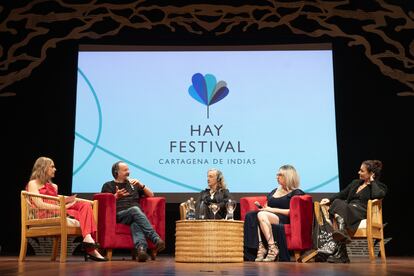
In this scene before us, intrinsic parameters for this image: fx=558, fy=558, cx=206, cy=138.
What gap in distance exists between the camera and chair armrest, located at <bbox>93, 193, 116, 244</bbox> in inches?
185

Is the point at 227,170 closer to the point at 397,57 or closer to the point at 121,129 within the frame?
the point at 121,129

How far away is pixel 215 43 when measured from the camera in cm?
631

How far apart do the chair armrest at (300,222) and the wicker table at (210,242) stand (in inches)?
28.5

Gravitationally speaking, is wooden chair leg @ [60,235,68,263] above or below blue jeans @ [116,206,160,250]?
below

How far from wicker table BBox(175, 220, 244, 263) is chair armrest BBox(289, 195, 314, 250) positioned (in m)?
0.72

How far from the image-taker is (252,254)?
15.6ft

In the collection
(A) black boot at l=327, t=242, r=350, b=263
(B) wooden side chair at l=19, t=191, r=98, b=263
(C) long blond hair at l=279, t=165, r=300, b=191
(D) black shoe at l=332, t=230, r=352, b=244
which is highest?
(C) long blond hair at l=279, t=165, r=300, b=191

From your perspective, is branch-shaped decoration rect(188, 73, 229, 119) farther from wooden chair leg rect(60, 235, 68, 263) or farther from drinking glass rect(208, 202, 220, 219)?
wooden chair leg rect(60, 235, 68, 263)

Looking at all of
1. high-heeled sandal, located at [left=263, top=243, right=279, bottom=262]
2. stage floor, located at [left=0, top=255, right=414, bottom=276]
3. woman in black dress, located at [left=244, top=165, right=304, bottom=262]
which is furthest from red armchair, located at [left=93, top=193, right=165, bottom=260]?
stage floor, located at [left=0, top=255, right=414, bottom=276]

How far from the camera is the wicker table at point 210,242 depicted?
13.7ft

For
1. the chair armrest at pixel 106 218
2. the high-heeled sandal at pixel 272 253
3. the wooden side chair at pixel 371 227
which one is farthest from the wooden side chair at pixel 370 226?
the chair armrest at pixel 106 218

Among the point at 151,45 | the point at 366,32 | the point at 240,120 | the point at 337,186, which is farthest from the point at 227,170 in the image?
the point at 366,32

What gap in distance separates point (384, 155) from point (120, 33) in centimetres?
327

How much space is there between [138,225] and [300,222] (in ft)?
4.53
